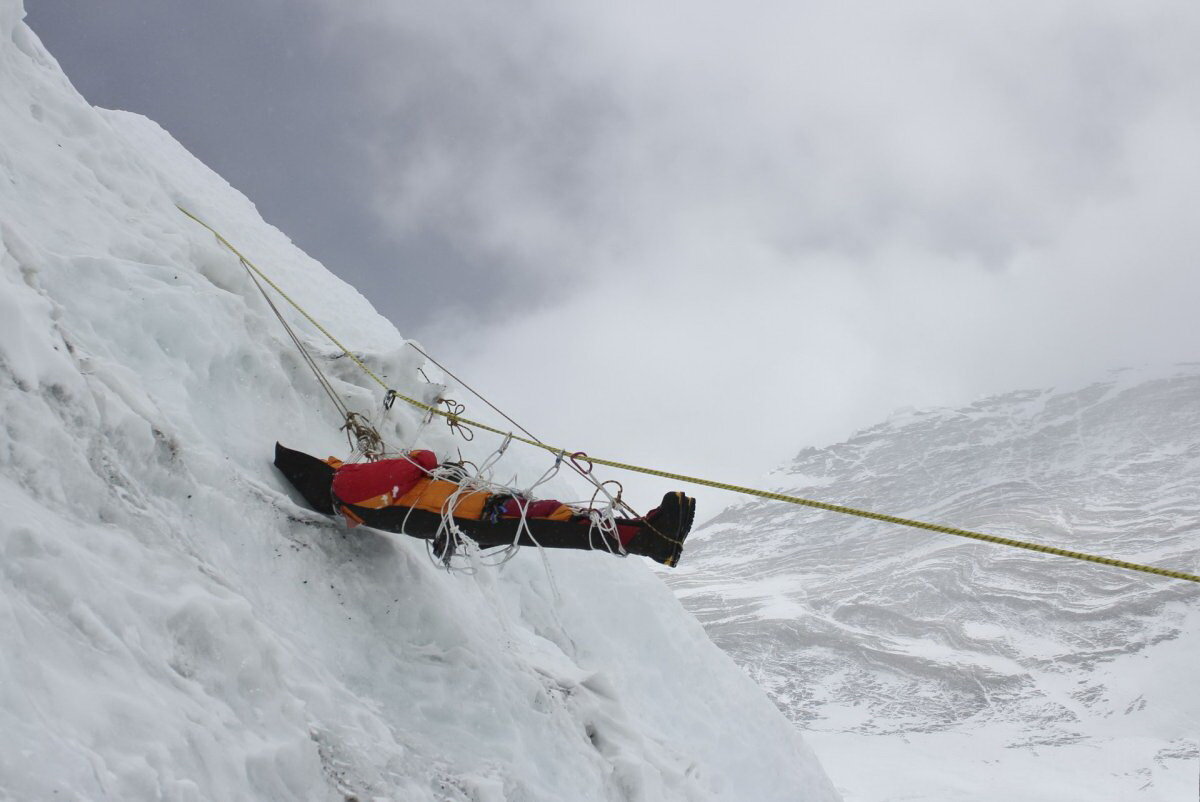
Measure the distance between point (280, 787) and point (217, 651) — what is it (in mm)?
623

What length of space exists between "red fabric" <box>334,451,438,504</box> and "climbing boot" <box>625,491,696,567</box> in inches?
58.7

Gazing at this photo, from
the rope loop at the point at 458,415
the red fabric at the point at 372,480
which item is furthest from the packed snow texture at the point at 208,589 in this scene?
the red fabric at the point at 372,480

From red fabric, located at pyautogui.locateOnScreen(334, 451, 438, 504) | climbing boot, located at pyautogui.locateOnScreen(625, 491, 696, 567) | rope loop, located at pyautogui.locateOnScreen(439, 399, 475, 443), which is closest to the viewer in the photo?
climbing boot, located at pyautogui.locateOnScreen(625, 491, 696, 567)

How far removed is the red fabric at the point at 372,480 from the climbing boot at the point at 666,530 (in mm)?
1492

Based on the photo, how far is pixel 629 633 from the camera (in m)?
9.52

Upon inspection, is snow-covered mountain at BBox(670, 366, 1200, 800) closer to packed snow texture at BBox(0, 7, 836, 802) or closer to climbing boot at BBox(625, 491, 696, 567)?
packed snow texture at BBox(0, 7, 836, 802)

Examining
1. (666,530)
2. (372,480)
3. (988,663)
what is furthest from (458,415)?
(988,663)

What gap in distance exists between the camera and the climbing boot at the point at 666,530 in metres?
4.74

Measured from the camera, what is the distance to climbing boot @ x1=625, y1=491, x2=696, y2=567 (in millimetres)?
4742

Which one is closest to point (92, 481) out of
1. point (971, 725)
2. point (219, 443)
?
point (219, 443)

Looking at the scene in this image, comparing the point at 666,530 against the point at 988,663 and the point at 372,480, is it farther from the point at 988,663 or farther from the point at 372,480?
the point at 988,663

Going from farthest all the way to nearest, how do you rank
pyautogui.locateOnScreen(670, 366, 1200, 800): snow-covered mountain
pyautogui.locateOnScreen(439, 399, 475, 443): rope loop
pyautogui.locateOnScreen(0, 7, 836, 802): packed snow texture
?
pyautogui.locateOnScreen(670, 366, 1200, 800): snow-covered mountain
pyautogui.locateOnScreen(439, 399, 475, 443): rope loop
pyautogui.locateOnScreen(0, 7, 836, 802): packed snow texture

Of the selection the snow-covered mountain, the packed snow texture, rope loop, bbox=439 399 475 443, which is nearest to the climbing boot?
the packed snow texture

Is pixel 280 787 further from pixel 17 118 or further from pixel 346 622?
pixel 17 118
